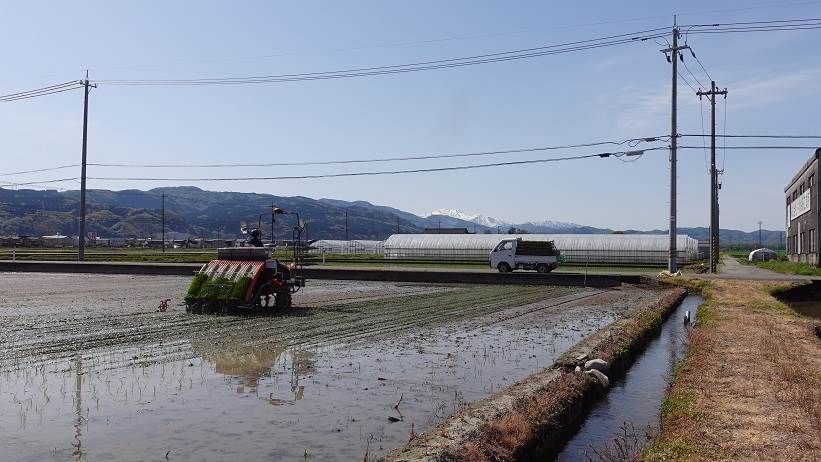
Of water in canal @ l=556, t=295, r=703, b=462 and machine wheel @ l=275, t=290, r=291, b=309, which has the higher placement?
machine wheel @ l=275, t=290, r=291, b=309

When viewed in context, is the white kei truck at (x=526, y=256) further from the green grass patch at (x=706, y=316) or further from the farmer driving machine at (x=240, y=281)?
the farmer driving machine at (x=240, y=281)

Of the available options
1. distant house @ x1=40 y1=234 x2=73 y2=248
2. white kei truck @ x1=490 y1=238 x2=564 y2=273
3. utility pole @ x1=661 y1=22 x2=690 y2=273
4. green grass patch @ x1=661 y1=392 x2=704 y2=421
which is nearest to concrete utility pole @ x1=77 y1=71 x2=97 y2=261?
white kei truck @ x1=490 y1=238 x2=564 y2=273

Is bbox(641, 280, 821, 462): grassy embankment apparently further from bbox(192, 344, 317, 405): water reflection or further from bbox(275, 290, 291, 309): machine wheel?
bbox(275, 290, 291, 309): machine wheel

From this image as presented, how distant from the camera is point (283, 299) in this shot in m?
19.5

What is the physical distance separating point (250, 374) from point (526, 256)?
104ft

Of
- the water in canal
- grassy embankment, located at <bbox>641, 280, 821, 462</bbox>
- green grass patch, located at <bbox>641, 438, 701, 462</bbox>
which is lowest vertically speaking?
the water in canal

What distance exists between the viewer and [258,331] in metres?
14.8

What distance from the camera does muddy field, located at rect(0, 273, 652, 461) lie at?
6.98 m

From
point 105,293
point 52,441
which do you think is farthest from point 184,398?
point 105,293

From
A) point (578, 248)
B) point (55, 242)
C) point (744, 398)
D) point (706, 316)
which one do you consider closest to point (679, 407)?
point (744, 398)

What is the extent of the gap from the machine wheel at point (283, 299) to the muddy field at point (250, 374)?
0.43m

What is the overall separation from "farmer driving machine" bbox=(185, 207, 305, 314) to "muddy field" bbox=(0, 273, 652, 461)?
627 millimetres

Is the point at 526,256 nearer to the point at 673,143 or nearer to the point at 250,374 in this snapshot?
the point at 673,143

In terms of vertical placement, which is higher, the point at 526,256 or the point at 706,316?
the point at 526,256
